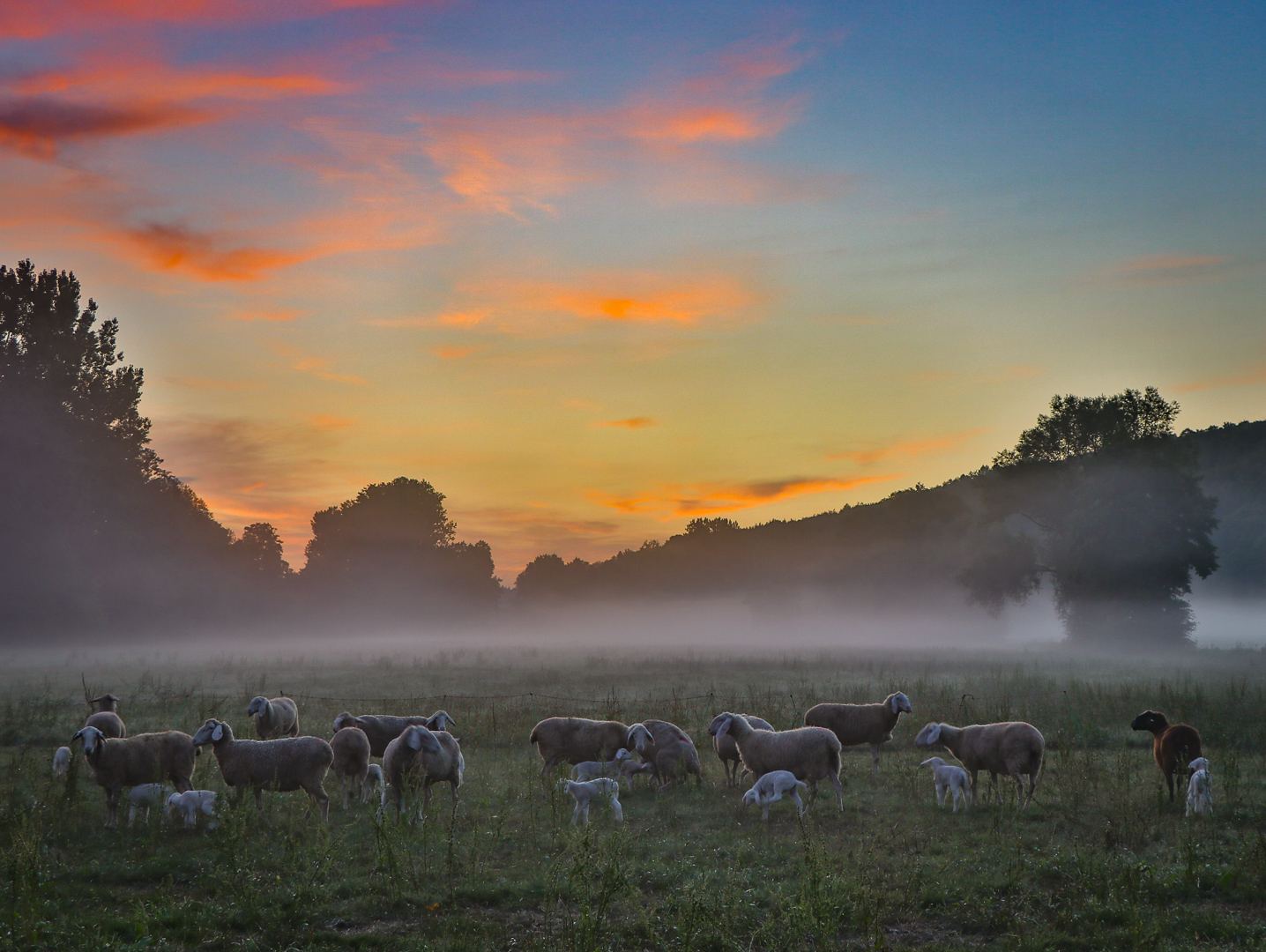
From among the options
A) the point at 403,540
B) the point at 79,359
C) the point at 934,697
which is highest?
the point at 79,359

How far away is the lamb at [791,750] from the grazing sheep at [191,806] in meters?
7.48

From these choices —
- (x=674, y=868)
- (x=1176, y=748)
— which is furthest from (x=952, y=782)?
(x=674, y=868)

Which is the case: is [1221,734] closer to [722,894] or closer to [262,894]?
[722,894]

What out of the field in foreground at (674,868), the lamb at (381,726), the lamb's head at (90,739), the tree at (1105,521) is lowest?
the field in foreground at (674,868)

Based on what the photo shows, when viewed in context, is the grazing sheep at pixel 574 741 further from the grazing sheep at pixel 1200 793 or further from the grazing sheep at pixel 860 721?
the grazing sheep at pixel 1200 793

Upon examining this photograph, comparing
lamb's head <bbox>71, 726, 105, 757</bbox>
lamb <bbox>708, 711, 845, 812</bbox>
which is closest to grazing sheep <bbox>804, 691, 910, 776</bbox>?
lamb <bbox>708, 711, 845, 812</bbox>

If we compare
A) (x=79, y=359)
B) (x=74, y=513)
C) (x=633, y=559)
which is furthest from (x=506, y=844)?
(x=633, y=559)

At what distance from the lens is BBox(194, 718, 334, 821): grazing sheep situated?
11.9 metres

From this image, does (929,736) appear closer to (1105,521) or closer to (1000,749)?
(1000,749)

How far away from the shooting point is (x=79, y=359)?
5175 cm

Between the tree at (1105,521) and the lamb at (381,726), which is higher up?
the tree at (1105,521)

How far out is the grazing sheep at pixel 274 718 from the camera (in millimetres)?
16031

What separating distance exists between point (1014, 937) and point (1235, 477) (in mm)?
78011

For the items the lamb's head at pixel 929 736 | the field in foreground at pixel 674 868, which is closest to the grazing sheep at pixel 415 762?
the field in foreground at pixel 674 868
